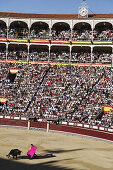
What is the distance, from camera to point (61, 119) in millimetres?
27922

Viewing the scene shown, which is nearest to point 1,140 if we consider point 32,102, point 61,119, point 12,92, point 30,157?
point 30,157

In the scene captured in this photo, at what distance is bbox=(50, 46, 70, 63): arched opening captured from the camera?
40.8 metres

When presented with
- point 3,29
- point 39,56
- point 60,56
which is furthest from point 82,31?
point 3,29

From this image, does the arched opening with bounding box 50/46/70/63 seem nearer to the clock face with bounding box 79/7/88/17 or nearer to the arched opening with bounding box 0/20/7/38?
the clock face with bounding box 79/7/88/17

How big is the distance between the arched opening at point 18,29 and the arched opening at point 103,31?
10.4 metres

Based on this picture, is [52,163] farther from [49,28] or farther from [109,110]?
[49,28]

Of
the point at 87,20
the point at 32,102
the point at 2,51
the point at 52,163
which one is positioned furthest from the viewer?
the point at 2,51

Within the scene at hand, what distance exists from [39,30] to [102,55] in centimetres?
1047

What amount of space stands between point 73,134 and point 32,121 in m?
4.38

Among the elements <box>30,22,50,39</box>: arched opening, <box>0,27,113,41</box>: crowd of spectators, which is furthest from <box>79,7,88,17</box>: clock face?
<box>30,22,50,39</box>: arched opening

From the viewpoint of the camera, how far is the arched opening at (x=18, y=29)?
141 feet

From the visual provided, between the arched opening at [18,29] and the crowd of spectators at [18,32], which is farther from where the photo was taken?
the crowd of spectators at [18,32]

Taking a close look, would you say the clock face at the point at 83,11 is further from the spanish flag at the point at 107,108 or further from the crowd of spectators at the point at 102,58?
the spanish flag at the point at 107,108

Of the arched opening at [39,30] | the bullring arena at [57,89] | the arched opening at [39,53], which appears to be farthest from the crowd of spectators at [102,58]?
the arched opening at [39,30]
